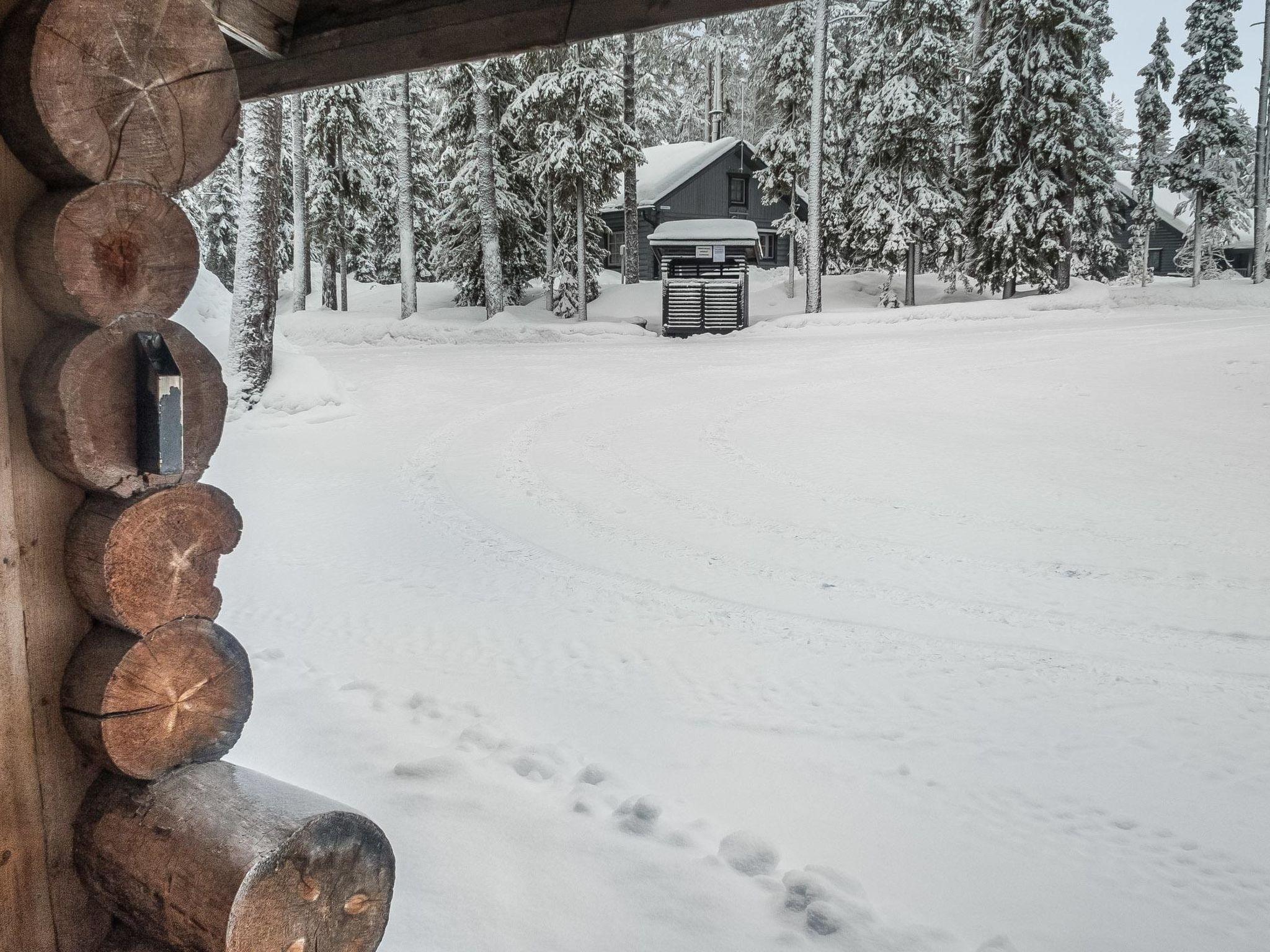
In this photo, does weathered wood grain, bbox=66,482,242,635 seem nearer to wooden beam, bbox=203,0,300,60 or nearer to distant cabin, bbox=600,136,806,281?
wooden beam, bbox=203,0,300,60

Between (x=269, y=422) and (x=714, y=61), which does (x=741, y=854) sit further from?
(x=714, y=61)

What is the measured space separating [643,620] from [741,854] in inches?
84.9

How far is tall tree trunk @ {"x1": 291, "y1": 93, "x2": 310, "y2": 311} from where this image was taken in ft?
77.5

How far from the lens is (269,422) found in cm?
1050

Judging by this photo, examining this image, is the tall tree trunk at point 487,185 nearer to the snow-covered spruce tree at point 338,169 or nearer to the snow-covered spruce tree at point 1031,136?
the snow-covered spruce tree at point 338,169

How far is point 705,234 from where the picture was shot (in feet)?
75.4

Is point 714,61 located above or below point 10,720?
above

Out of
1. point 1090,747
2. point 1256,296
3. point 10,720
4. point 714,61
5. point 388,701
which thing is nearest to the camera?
point 10,720

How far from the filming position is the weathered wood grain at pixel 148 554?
1.80 metres

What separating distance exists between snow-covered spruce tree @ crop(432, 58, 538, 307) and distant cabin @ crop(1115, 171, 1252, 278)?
94.6ft

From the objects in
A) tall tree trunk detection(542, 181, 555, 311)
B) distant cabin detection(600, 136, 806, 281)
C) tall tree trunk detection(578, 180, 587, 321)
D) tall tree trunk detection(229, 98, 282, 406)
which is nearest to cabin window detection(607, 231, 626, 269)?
distant cabin detection(600, 136, 806, 281)

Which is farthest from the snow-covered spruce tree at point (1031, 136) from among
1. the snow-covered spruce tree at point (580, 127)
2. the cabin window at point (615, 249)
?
the cabin window at point (615, 249)

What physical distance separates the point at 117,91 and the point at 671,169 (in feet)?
113

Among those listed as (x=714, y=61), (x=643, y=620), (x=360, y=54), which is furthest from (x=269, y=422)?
(x=714, y=61)
